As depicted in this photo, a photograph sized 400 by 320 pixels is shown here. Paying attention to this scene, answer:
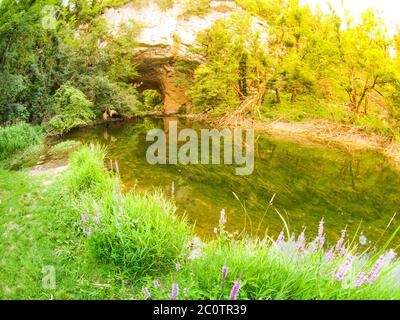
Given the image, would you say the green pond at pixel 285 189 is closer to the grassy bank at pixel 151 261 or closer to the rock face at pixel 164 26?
the grassy bank at pixel 151 261

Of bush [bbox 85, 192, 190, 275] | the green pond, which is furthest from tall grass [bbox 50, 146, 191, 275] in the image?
the green pond

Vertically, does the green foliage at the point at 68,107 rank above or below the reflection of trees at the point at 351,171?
above

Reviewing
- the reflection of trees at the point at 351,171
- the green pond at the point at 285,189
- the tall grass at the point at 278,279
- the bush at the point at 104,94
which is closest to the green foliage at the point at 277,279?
the tall grass at the point at 278,279

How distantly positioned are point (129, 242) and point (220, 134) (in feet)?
54.0

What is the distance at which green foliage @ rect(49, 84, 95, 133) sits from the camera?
1806 cm

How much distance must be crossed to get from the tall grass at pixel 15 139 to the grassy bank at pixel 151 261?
5.85m

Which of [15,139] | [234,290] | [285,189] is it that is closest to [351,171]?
[285,189]

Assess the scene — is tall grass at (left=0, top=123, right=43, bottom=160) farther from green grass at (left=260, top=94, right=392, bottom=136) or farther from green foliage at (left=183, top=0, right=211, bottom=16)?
green foliage at (left=183, top=0, right=211, bottom=16)

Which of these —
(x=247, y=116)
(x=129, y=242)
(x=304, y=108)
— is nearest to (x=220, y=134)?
(x=247, y=116)

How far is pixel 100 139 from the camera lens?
A: 17.8 meters

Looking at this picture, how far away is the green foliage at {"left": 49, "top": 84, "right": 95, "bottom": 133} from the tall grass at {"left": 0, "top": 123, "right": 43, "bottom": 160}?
131 inches

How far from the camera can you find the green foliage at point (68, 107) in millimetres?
18062

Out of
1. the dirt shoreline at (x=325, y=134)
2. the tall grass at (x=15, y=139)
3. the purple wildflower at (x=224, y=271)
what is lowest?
the dirt shoreline at (x=325, y=134)
